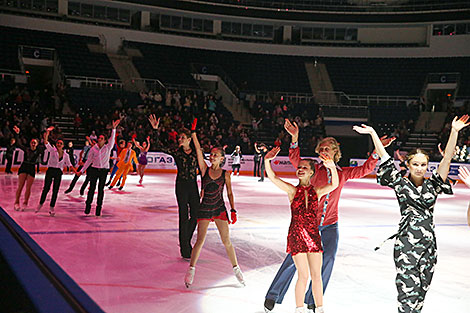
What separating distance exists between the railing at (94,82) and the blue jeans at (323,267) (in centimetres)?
2502

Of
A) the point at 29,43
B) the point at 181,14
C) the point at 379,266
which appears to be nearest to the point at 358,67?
the point at 181,14

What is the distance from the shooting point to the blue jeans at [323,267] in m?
4.36

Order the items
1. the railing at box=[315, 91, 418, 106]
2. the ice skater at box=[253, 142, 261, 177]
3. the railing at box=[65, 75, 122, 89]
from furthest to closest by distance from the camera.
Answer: the railing at box=[315, 91, 418, 106], the railing at box=[65, 75, 122, 89], the ice skater at box=[253, 142, 261, 177]

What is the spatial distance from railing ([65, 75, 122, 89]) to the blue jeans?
82.1 ft

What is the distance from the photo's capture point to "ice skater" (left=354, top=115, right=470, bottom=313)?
11.7 feet

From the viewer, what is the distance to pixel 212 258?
22.0 feet

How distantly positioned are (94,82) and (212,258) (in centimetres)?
2418

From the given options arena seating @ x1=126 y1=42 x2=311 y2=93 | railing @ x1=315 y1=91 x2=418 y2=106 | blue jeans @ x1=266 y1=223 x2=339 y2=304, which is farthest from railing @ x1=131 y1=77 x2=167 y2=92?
blue jeans @ x1=266 y1=223 x2=339 y2=304

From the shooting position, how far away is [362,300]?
197 inches

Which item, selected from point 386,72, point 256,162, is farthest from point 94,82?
point 386,72

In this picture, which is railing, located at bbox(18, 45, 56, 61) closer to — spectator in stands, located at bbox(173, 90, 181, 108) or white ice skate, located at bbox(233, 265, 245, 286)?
spectator in stands, located at bbox(173, 90, 181, 108)

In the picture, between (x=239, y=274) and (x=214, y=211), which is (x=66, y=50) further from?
(x=239, y=274)

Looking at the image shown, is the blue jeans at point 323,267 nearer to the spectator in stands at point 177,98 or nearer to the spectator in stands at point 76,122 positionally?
the spectator in stands at point 76,122

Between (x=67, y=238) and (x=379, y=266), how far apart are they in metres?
4.43
